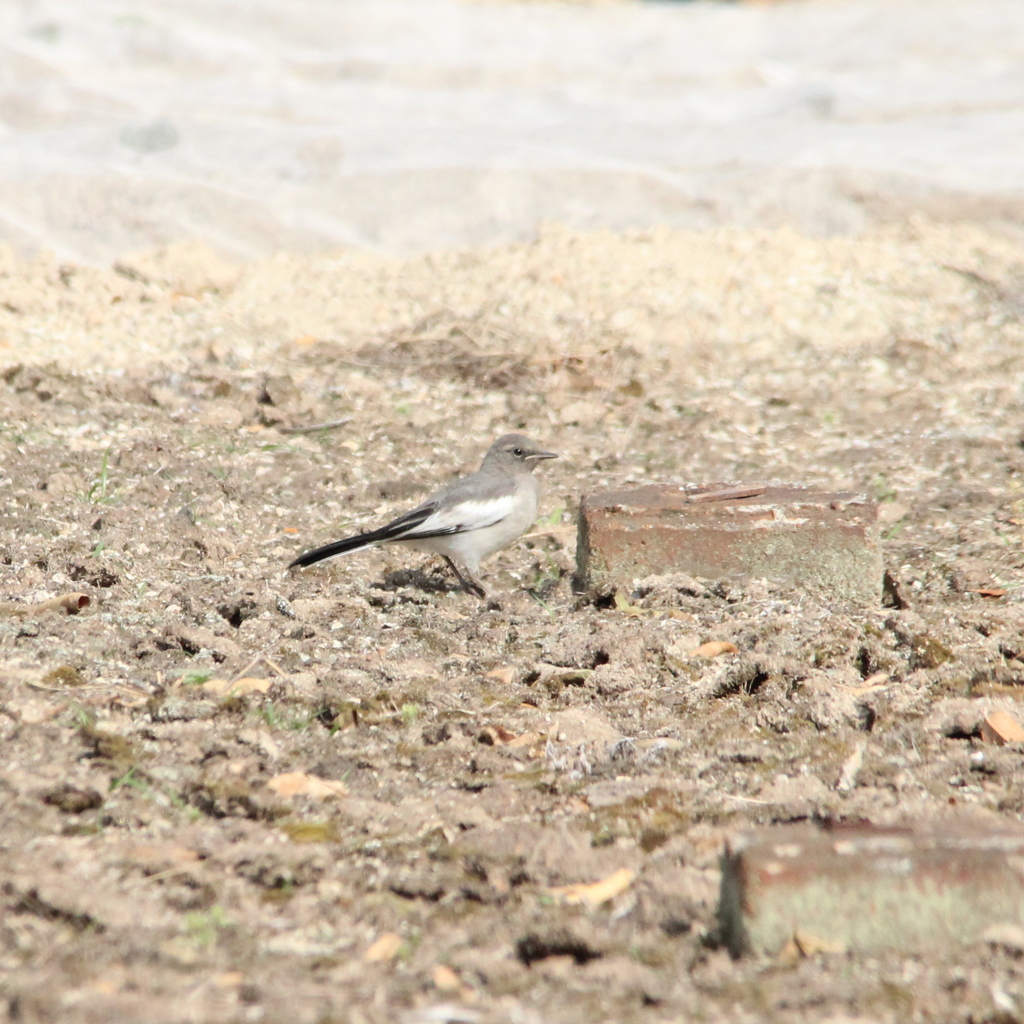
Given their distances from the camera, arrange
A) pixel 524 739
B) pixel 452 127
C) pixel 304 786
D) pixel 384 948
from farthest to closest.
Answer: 1. pixel 452 127
2. pixel 524 739
3. pixel 304 786
4. pixel 384 948

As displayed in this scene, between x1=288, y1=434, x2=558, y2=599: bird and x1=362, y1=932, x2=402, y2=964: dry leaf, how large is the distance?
2.27 meters

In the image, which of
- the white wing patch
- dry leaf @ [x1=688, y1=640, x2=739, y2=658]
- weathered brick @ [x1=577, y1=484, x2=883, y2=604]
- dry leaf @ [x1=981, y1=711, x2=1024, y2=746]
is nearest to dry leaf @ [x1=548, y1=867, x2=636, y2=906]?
dry leaf @ [x1=981, y1=711, x2=1024, y2=746]

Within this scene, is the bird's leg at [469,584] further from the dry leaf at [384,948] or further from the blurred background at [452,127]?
the blurred background at [452,127]

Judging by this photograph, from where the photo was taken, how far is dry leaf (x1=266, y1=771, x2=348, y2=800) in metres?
2.87

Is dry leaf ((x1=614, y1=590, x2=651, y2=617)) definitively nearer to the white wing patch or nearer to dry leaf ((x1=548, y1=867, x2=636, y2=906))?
the white wing patch

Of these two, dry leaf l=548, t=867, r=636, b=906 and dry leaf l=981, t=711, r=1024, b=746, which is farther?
dry leaf l=981, t=711, r=1024, b=746

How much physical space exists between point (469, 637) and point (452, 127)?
5.14 m

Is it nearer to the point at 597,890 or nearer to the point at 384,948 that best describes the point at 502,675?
the point at 597,890

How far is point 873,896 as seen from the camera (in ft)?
7.17

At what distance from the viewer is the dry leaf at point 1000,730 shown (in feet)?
10.2

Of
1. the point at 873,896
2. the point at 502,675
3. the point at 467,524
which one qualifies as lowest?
the point at 502,675

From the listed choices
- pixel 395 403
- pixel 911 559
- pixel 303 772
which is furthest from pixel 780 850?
pixel 395 403

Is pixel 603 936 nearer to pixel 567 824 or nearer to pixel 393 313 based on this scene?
pixel 567 824

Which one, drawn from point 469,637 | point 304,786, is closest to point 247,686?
point 304,786
